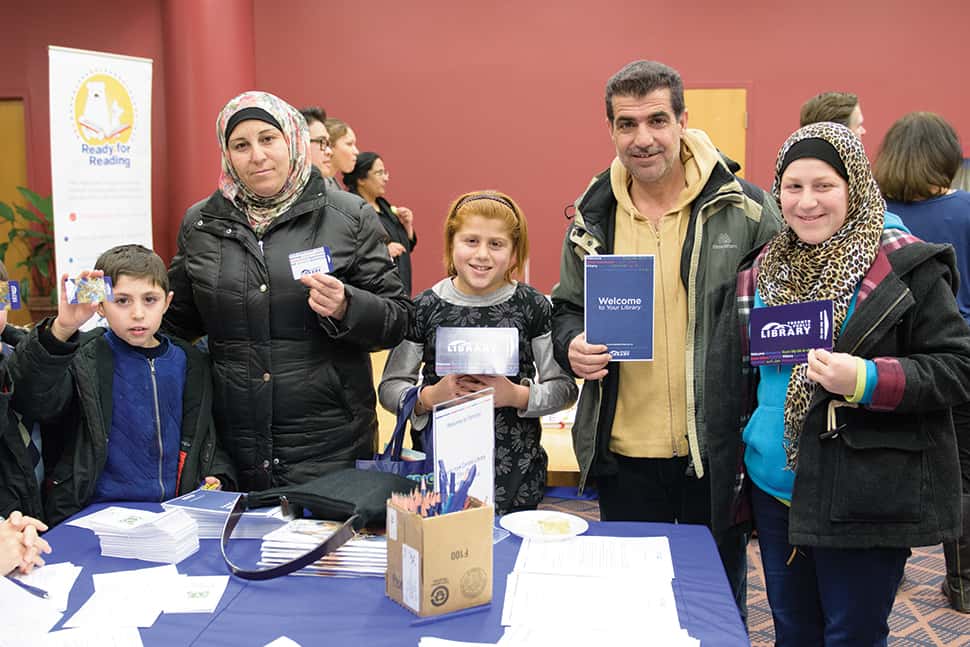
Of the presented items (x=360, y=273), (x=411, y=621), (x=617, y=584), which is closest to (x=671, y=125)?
(x=360, y=273)

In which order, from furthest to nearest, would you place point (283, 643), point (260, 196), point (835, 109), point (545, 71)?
1. point (545, 71)
2. point (835, 109)
3. point (260, 196)
4. point (283, 643)

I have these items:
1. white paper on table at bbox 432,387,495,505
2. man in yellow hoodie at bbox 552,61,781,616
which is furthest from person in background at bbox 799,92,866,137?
white paper on table at bbox 432,387,495,505

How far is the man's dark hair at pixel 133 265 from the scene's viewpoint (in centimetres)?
235

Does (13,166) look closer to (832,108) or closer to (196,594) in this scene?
(832,108)

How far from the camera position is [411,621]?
5.36ft

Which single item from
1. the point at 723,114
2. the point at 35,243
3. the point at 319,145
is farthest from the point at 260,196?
the point at 35,243

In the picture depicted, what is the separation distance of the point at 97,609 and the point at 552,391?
Answer: 4.10 feet

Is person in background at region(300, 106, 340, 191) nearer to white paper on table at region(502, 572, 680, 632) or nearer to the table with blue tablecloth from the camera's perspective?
the table with blue tablecloth

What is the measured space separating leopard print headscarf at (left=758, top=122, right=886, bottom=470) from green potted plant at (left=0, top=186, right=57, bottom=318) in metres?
6.87

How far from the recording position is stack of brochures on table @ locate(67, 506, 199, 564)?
6.22ft

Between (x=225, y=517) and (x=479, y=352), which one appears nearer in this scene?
(x=225, y=517)

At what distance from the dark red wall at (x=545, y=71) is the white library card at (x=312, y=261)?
217 inches

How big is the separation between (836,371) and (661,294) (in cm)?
63

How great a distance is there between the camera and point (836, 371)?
1.80 metres
